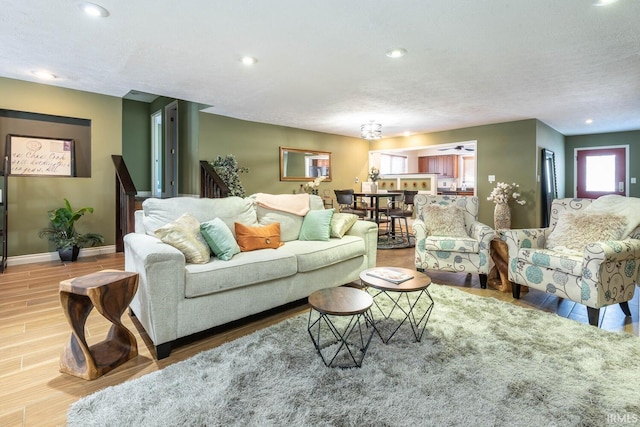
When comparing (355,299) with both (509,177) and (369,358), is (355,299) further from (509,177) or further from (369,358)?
(509,177)

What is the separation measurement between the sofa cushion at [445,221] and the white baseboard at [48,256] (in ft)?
15.3

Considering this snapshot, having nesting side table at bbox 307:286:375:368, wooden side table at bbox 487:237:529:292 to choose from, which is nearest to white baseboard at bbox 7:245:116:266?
nesting side table at bbox 307:286:375:368

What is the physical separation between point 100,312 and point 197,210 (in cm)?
115

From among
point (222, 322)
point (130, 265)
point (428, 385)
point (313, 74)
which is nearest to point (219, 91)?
point (313, 74)

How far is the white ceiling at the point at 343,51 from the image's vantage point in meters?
2.40

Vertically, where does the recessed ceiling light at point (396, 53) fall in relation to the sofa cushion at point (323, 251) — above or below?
above

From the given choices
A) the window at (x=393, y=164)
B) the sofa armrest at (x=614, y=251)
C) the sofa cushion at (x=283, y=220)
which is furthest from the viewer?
the window at (x=393, y=164)

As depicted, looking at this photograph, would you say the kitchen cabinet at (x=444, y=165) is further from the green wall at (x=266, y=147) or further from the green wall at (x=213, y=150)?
the green wall at (x=266, y=147)

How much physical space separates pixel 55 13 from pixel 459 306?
3987 mm

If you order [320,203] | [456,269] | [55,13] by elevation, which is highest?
[55,13]

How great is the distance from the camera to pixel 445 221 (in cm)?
373

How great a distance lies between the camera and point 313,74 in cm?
374

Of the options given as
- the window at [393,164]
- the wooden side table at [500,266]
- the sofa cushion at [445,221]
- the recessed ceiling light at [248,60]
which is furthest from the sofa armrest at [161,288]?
the window at [393,164]

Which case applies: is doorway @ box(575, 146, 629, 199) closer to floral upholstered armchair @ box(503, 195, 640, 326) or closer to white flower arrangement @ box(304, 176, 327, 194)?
floral upholstered armchair @ box(503, 195, 640, 326)
